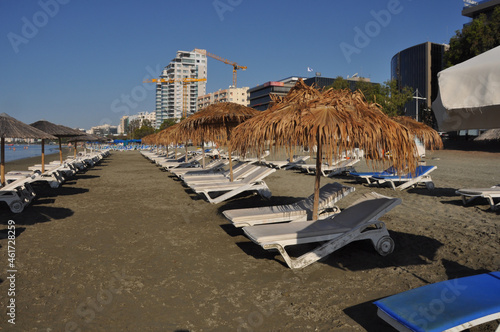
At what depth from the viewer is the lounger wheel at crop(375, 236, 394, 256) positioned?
4.55 m

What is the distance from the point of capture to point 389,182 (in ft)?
35.3

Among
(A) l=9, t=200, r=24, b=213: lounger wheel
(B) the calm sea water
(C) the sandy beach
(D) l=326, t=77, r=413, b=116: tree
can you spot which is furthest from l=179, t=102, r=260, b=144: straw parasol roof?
(B) the calm sea water

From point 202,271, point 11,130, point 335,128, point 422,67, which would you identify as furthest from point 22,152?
point 422,67

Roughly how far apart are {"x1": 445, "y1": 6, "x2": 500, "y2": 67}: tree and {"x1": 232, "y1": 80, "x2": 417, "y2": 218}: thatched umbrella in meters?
34.9

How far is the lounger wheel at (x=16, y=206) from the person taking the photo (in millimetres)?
7285

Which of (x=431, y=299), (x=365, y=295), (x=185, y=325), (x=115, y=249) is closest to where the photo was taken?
(x=431, y=299)

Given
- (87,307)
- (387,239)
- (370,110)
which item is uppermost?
(370,110)

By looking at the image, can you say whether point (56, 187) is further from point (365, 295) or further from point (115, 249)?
point (365, 295)

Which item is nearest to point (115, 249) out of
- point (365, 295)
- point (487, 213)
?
point (365, 295)

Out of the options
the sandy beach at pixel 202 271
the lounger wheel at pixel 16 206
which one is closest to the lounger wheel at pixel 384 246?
the sandy beach at pixel 202 271

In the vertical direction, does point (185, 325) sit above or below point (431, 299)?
below

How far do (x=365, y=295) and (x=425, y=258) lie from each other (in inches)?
60.9

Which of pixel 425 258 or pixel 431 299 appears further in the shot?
pixel 425 258

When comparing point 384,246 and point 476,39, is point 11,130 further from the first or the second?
point 476,39
